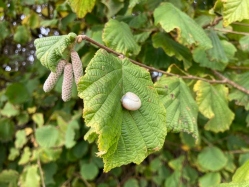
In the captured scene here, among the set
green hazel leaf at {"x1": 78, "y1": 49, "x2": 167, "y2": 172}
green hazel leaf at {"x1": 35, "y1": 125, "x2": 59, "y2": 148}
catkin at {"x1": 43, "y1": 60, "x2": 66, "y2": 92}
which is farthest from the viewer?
green hazel leaf at {"x1": 35, "y1": 125, "x2": 59, "y2": 148}

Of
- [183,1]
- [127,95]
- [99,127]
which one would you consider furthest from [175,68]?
[99,127]

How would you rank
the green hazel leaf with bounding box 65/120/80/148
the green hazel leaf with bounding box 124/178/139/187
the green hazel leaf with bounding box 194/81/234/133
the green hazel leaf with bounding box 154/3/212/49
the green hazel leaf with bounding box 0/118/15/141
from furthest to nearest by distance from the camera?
the green hazel leaf with bounding box 124/178/139/187 → the green hazel leaf with bounding box 0/118/15/141 → the green hazel leaf with bounding box 65/120/80/148 → the green hazel leaf with bounding box 194/81/234/133 → the green hazel leaf with bounding box 154/3/212/49

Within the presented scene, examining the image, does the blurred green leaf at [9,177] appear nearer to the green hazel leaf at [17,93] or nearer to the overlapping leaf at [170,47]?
the green hazel leaf at [17,93]

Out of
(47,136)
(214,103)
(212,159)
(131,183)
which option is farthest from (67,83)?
(131,183)

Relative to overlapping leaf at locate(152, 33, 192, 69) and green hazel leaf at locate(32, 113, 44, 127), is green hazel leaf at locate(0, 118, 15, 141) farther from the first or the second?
overlapping leaf at locate(152, 33, 192, 69)

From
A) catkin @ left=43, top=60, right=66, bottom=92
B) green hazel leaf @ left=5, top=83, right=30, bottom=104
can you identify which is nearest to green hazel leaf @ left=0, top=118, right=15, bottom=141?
green hazel leaf @ left=5, top=83, right=30, bottom=104

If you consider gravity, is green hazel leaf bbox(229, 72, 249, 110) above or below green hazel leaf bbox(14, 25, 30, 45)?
above
